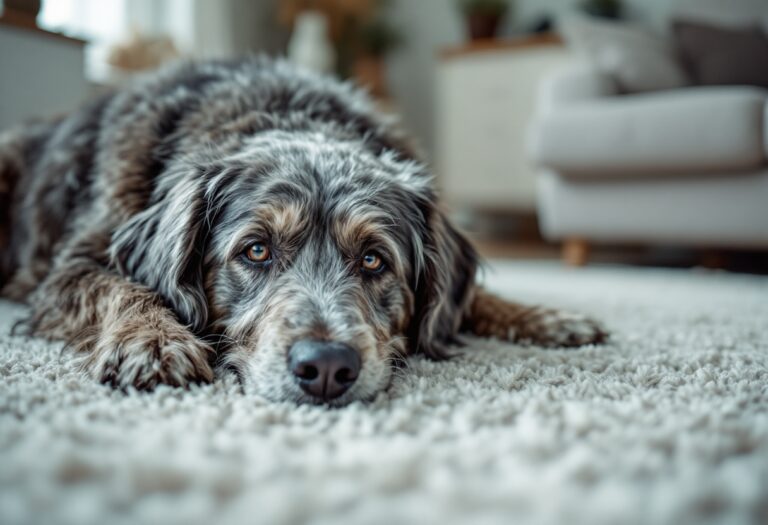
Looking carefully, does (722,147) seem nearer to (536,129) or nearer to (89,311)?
(536,129)

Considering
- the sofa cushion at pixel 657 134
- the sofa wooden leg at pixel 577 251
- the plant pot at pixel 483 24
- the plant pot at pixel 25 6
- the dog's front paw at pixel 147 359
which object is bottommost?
the sofa wooden leg at pixel 577 251

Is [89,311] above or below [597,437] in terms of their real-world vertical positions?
below

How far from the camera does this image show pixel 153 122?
2402 mm

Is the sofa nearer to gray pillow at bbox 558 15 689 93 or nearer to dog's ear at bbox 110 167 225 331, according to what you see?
gray pillow at bbox 558 15 689 93

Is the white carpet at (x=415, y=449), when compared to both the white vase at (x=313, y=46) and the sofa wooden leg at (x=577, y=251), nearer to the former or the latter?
the sofa wooden leg at (x=577, y=251)

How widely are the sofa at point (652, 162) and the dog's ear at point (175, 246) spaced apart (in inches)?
129

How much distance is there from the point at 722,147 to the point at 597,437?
3589mm

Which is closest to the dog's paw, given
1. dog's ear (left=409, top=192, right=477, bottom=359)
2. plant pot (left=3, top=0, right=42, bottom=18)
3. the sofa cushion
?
dog's ear (left=409, top=192, right=477, bottom=359)

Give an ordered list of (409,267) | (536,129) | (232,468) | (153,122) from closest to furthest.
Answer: (232,468)
(409,267)
(153,122)
(536,129)

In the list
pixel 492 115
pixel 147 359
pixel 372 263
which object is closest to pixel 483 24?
pixel 492 115

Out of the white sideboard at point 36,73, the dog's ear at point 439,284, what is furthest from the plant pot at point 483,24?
the dog's ear at point 439,284

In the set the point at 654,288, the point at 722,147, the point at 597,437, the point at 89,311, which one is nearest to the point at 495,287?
the point at 654,288

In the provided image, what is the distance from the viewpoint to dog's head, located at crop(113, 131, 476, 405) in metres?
1.60

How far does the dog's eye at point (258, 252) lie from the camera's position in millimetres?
1815
